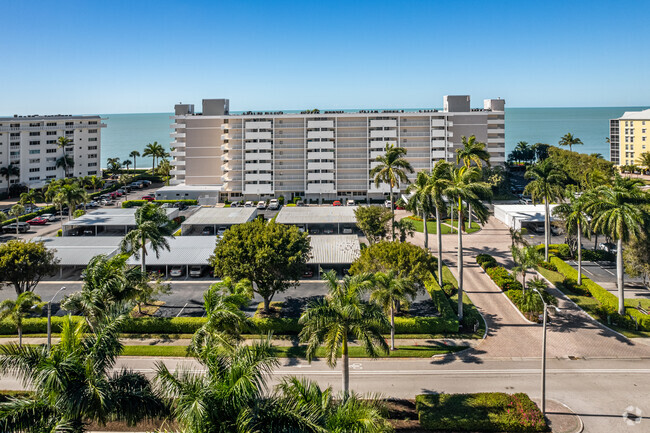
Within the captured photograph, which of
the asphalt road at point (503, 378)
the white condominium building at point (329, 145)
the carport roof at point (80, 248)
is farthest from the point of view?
the white condominium building at point (329, 145)

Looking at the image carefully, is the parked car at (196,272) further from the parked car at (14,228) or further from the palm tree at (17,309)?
the parked car at (14,228)

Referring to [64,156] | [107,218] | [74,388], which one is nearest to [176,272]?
[107,218]

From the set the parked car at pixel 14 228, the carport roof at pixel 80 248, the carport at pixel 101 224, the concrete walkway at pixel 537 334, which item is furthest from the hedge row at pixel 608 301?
the parked car at pixel 14 228

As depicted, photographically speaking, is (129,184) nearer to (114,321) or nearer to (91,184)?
(91,184)

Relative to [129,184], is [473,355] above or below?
below

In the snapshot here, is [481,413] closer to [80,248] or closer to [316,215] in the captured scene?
[80,248]

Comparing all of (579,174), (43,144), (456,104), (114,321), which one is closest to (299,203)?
(456,104)

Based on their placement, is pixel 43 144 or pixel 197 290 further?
pixel 43 144

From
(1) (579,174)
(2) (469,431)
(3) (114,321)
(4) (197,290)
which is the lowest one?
(2) (469,431)
